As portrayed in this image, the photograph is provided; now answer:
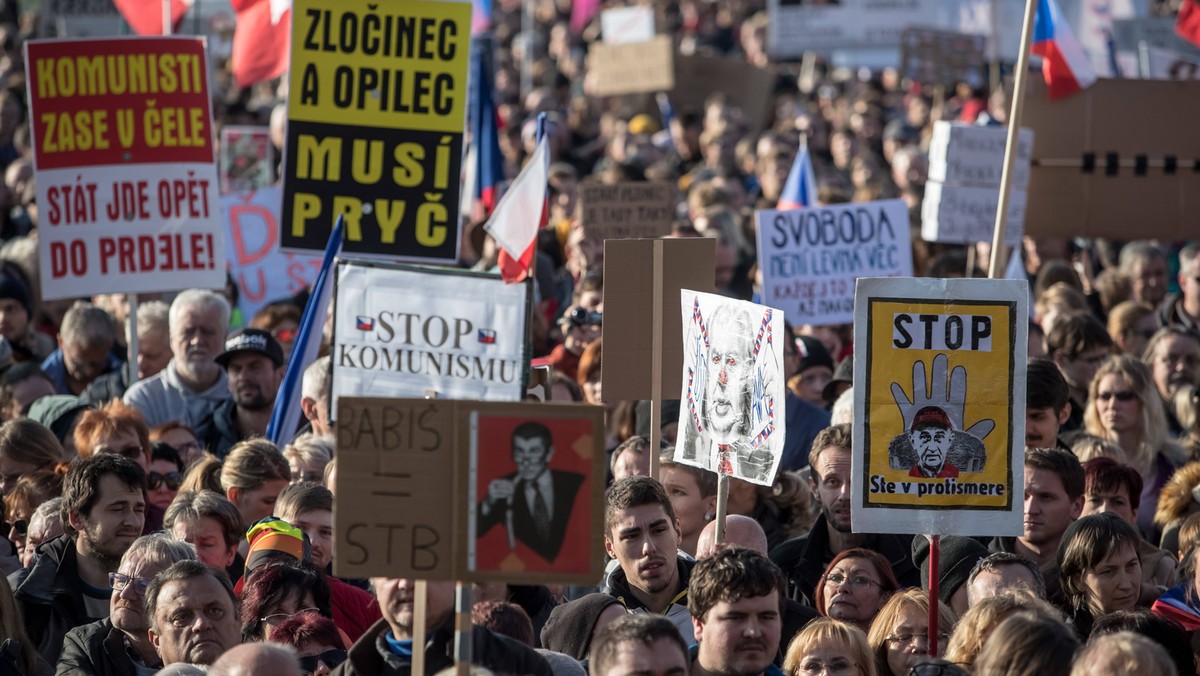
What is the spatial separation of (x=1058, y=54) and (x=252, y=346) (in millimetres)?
5191

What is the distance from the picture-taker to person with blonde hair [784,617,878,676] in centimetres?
527

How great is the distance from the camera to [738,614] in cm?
497

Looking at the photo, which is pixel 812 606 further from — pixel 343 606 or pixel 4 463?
pixel 4 463

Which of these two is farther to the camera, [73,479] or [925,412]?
[73,479]

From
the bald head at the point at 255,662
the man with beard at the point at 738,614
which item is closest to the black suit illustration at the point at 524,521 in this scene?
the bald head at the point at 255,662

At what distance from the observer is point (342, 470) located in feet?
14.4

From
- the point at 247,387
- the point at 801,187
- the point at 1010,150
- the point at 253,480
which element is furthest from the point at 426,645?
the point at 801,187

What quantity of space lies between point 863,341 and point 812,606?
128 centimetres

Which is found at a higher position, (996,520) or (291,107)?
(291,107)

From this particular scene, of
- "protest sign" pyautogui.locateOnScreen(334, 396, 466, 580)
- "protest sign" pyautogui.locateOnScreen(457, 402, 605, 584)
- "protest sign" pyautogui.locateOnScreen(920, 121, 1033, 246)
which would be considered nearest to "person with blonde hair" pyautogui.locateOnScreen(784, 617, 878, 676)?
"protest sign" pyautogui.locateOnScreen(457, 402, 605, 584)

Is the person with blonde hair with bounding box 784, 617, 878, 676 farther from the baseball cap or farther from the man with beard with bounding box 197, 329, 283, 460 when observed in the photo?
the baseball cap

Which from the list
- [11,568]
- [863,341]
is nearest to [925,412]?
[863,341]

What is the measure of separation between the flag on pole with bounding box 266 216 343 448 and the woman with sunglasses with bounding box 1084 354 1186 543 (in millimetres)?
3526

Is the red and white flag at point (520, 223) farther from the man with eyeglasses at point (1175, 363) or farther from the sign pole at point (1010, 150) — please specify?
the man with eyeglasses at point (1175, 363)
